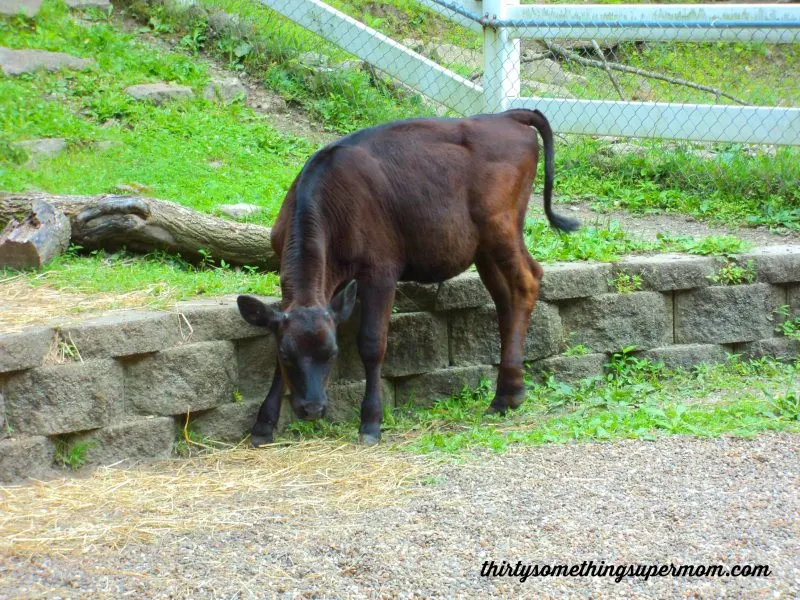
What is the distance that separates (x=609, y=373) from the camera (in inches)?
283

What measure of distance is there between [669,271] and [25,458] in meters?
4.51

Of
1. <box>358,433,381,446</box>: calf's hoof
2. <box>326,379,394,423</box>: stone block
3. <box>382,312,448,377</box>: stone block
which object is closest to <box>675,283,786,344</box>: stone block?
<box>382,312,448,377</box>: stone block

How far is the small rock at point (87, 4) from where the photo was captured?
36.7ft

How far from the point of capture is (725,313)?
24.1 feet

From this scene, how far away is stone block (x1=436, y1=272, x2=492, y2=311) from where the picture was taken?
6676 millimetres

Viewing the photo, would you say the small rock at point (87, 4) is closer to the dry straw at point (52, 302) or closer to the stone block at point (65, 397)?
the dry straw at point (52, 302)

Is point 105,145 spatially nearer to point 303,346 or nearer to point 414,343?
point 414,343

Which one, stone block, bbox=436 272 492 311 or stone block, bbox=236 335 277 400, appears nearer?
stone block, bbox=236 335 277 400

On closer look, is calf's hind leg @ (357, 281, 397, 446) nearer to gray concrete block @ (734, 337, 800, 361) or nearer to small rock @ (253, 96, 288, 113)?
gray concrete block @ (734, 337, 800, 361)

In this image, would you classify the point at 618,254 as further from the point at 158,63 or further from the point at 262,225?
the point at 158,63

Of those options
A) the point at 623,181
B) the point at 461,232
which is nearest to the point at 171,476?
the point at 461,232

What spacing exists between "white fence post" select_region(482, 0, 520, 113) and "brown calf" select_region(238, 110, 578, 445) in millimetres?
2762

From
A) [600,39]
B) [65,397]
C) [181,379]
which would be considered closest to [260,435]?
[181,379]

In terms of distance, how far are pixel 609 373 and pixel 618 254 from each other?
2.98 feet
